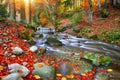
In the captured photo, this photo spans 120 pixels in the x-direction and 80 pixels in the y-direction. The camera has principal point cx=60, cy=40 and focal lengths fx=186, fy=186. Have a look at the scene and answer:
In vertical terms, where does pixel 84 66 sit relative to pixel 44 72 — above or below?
below

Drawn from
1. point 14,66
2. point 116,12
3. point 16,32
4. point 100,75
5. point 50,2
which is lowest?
point 100,75

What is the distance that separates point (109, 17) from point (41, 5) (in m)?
14.4

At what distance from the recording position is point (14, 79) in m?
5.61

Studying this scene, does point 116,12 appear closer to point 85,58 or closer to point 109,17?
point 109,17

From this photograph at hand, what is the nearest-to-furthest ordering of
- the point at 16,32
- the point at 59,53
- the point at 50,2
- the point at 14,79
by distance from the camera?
the point at 14,79
the point at 59,53
the point at 16,32
the point at 50,2

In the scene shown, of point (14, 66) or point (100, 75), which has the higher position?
point (14, 66)

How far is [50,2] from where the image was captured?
1100 inches

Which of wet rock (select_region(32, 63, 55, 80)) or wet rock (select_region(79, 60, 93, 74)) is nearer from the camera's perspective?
wet rock (select_region(32, 63, 55, 80))

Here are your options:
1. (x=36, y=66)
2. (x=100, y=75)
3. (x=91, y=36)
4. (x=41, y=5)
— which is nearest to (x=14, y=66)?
(x=36, y=66)

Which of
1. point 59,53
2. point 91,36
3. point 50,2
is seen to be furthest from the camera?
point 50,2

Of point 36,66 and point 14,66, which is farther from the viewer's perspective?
point 36,66

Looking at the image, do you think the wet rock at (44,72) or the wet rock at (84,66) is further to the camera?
the wet rock at (84,66)

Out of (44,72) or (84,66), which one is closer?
(44,72)

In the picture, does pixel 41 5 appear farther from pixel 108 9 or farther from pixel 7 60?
pixel 7 60
